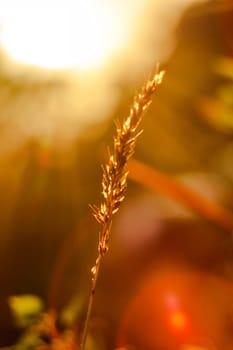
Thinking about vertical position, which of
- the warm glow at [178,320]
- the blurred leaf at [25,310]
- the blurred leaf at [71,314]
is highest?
the blurred leaf at [25,310]

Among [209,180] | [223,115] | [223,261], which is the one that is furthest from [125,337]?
[223,115]

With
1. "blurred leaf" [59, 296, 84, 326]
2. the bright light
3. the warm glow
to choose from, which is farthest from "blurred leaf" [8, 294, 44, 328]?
the bright light

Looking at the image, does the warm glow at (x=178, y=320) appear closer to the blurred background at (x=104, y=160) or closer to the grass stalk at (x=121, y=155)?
the blurred background at (x=104, y=160)

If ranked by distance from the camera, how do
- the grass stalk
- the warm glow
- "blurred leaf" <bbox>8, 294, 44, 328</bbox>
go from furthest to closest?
1. the warm glow
2. "blurred leaf" <bbox>8, 294, 44, 328</bbox>
3. the grass stalk

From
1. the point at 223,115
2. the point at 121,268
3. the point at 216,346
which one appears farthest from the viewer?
the point at 121,268

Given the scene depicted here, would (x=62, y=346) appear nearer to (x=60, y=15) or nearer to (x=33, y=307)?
(x=33, y=307)

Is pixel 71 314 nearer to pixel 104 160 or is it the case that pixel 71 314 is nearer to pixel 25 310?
pixel 25 310

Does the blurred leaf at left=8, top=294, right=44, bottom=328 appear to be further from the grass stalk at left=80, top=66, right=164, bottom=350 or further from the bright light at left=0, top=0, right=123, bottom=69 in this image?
the bright light at left=0, top=0, right=123, bottom=69

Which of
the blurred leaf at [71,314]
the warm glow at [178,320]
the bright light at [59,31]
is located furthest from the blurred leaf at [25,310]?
the bright light at [59,31]
